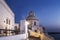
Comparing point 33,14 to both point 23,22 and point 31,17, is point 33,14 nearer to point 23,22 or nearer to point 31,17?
point 31,17

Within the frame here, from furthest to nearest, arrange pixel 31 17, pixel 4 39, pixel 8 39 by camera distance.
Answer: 1. pixel 31 17
2. pixel 8 39
3. pixel 4 39

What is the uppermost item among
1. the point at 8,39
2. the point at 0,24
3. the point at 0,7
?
the point at 0,7

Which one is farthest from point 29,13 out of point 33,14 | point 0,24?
point 0,24

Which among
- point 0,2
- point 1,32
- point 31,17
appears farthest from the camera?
point 31,17

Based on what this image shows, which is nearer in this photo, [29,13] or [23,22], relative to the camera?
[23,22]

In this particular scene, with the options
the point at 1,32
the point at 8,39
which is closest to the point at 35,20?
the point at 1,32

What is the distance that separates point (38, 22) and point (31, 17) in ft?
6.17

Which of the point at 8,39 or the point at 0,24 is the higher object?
the point at 0,24

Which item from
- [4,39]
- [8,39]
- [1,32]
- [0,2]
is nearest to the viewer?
[4,39]

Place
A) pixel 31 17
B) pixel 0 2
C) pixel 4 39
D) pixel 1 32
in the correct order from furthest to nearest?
pixel 31 17
pixel 0 2
pixel 1 32
pixel 4 39

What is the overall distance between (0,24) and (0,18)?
1.51 ft

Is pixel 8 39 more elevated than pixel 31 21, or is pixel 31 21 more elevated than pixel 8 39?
pixel 31 21

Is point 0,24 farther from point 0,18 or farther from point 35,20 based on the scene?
point 35,20

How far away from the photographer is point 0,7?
1083 cm
